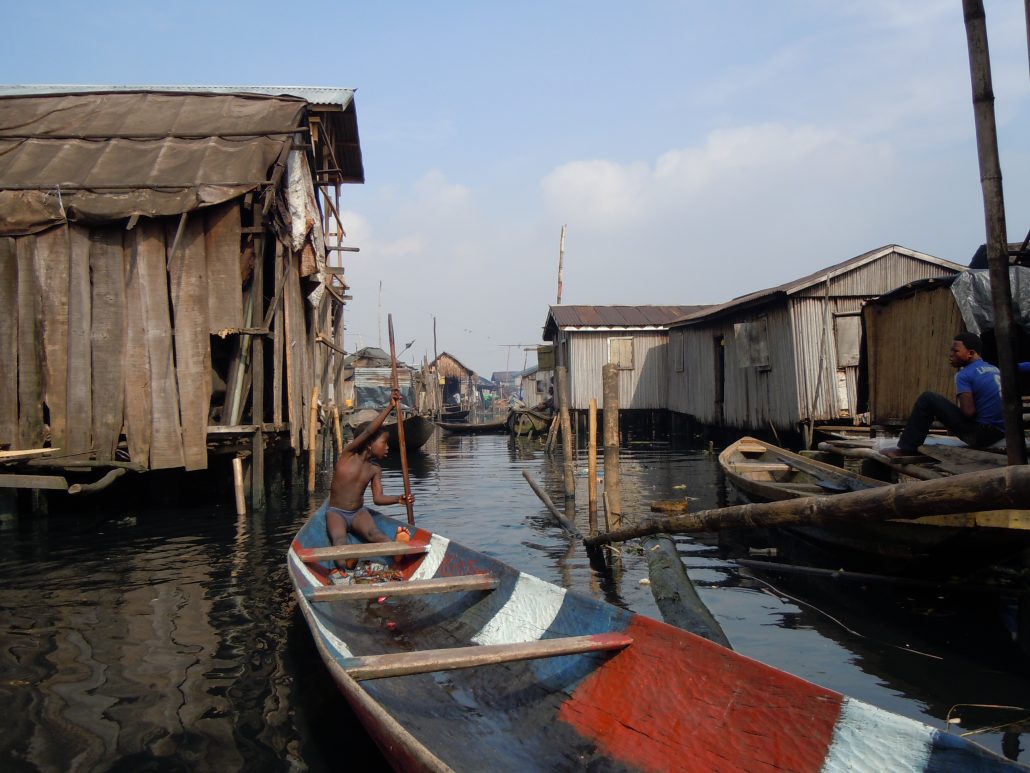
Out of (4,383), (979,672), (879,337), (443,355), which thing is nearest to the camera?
(979,672)

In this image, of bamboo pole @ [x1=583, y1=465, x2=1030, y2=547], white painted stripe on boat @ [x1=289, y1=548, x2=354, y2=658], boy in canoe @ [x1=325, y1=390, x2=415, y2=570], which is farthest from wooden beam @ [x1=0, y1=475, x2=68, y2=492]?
bamboo pole @ [x1=583, y1=465, x2=1030, y2=547]

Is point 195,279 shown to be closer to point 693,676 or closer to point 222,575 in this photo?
point 222,575

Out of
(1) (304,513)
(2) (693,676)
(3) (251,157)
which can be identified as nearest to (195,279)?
Result: (3) (251,157)

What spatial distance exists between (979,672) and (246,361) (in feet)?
31.2

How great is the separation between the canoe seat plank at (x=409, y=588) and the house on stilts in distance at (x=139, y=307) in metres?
Answer: 5.94

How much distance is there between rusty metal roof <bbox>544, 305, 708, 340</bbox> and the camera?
83.4 ft

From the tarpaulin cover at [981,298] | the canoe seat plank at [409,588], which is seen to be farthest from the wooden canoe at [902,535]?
the canoe seat plank at [409,588]

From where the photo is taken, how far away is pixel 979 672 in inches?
182

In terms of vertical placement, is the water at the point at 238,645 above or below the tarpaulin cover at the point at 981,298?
below

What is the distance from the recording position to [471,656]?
3.61 meters

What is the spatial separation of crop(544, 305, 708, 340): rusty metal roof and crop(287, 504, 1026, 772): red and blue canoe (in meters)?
20.8

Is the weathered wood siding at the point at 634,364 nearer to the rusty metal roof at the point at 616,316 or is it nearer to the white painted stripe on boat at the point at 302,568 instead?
the rusty metal roof at the point at 616,316

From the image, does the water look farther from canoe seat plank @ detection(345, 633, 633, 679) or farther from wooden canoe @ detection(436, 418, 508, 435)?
wooden canoe @ detection(436, 418, 508, 435)

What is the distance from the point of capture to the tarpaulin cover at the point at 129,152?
32.4ft
